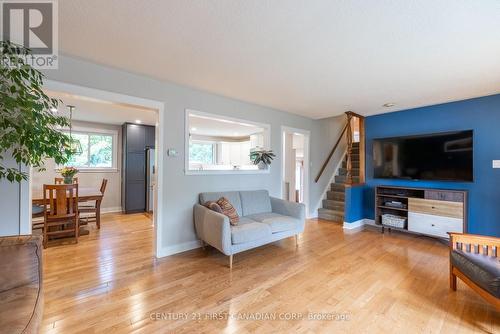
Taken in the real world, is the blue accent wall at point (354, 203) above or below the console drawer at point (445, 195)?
below

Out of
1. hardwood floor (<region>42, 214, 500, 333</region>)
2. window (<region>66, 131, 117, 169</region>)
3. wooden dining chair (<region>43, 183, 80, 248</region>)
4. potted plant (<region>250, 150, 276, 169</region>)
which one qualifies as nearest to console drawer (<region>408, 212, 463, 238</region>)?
hardwood floor (<region>42, 214, 500, 333</region>)

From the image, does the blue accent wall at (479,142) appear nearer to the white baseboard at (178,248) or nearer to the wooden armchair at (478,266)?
the wooden armchair at (478,266)

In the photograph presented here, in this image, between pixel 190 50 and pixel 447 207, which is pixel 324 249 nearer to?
pixel 447 207

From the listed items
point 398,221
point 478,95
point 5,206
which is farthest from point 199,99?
point 478,95

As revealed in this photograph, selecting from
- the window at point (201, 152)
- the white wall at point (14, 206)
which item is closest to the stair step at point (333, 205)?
the window at point (201, 152)

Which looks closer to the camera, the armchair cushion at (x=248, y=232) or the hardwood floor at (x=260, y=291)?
the hardwood floor at (x=260, y=291)

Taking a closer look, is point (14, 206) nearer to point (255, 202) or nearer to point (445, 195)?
point (255, 202)

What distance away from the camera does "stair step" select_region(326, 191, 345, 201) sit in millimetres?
5074

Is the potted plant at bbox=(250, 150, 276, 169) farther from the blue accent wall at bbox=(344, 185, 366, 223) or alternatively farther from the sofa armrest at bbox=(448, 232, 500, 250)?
the sofa armrest at bbox=(448, 232, 500, 250)

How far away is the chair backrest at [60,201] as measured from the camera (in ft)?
10.4

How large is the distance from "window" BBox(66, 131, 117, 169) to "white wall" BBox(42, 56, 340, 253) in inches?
140

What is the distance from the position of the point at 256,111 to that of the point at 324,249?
2.53 meters

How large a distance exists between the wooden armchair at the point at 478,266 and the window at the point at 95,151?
259 inches

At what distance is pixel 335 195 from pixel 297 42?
406 centimetres
